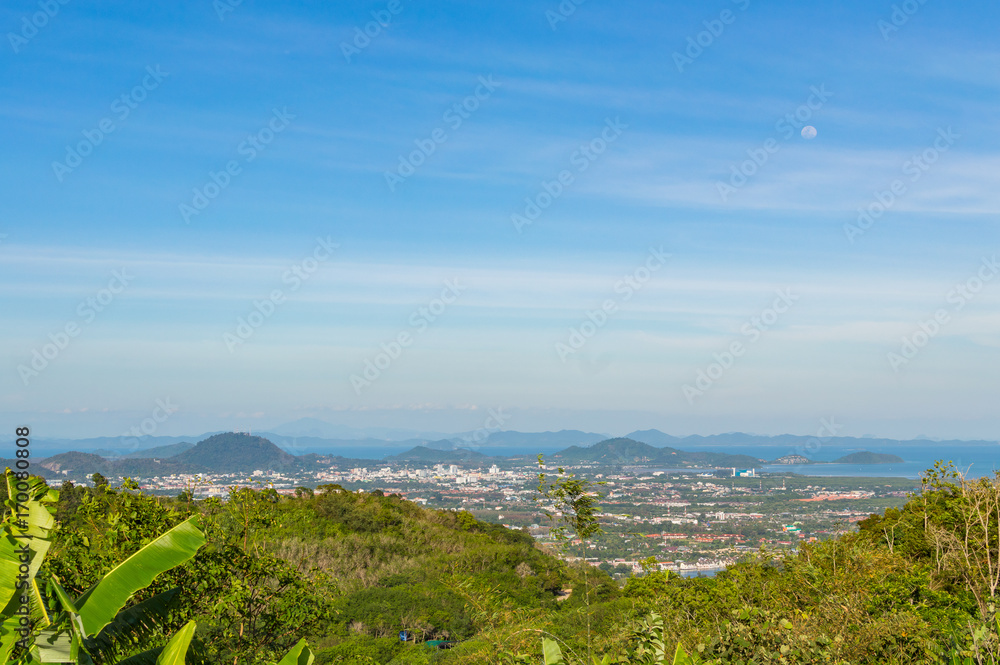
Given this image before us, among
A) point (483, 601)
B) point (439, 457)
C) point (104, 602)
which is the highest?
point (104, 602)

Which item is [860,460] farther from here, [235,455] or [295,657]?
[295,657]

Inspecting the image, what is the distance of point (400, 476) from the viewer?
121 m

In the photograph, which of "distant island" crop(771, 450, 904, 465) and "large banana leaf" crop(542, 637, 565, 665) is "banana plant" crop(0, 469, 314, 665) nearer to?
"large banana leaf" crop(542, 637, 565, 665)

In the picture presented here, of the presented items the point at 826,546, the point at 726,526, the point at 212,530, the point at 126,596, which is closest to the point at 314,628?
the point at 212,530

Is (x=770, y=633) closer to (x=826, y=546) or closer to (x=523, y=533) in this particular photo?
(x=826, y=546)

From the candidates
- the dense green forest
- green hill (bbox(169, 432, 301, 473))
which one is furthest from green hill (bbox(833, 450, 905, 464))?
the dense green forest

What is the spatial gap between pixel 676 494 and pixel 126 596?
257 feet

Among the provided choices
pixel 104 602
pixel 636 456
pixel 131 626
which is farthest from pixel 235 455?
pixel 104 602

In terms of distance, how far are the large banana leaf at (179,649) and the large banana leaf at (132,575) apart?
66 centimetres

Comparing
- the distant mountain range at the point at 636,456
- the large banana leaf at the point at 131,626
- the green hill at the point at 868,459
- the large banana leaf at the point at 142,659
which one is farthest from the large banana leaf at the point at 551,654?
the green hill at the point at 868,459

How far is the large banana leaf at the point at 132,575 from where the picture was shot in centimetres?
493

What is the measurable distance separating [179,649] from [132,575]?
114 centimetres

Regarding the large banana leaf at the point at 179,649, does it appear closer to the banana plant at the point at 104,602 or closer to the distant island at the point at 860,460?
the banana plant at the point at 104,602

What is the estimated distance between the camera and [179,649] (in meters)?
4.41
